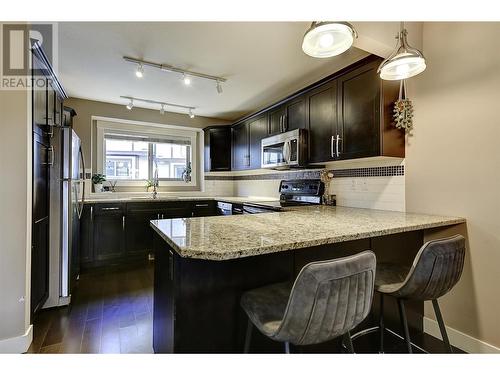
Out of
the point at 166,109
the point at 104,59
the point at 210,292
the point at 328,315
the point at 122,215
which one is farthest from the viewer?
the point at 166,109

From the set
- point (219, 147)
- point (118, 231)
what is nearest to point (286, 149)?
point (219, 147)

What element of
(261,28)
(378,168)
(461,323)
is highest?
(261,28)

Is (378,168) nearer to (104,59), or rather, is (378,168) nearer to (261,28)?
(261,28)

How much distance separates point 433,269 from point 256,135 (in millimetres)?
2896

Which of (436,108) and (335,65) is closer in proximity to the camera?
(436,108)

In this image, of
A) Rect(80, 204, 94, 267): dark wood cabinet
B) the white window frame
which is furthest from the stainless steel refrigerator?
the white window frame

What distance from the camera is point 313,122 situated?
2.72 m

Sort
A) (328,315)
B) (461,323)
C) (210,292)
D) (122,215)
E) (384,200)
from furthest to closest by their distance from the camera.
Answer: (122,215)
(384,200)
(461,323)
(210,292)
(328,315)

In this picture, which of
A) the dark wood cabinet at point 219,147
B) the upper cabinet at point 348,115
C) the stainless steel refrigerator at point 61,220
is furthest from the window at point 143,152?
the upper cabinet at point 348,115

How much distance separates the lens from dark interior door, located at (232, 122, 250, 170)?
4043 millimetres

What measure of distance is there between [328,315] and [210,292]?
52 cm

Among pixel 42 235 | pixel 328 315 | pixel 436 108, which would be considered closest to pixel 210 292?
pixel 328 315

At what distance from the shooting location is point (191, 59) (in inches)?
99.1

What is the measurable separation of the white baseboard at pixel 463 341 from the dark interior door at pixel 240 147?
2.87 m
